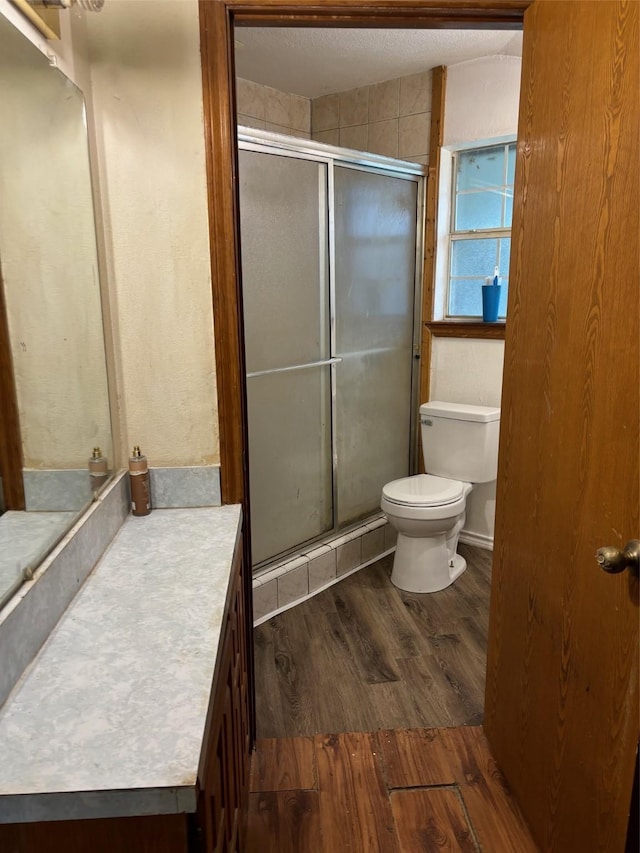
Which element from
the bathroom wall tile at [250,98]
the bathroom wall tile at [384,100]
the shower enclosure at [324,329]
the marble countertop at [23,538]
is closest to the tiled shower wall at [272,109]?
the bathroom wall tile at [250,98]

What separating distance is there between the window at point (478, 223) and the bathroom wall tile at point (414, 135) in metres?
0.18

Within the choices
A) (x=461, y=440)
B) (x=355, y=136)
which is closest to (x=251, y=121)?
(x=355, y=136)

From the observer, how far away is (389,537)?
3.22m

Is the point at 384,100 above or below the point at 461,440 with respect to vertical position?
above

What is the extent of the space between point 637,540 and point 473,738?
3.73ft

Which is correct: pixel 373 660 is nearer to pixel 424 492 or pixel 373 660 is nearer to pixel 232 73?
pixel 424 492

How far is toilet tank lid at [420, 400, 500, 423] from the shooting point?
2.88 m

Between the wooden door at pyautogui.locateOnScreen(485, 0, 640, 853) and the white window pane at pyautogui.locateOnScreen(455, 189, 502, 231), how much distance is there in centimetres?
166

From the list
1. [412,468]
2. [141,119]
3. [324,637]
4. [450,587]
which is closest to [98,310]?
[141,119]

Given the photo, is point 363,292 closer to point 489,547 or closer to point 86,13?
point 489,547

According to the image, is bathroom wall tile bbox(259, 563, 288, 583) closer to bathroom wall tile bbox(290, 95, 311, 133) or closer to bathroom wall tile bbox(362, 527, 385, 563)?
bathroom wall tile bbox(362, 527, 385, 563)

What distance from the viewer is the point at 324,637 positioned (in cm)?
242

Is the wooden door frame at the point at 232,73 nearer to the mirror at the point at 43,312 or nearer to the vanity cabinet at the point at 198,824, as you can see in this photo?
the mirror at the point at 43,312

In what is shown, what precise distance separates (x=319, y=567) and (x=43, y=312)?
195 centimetres
